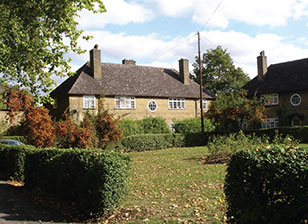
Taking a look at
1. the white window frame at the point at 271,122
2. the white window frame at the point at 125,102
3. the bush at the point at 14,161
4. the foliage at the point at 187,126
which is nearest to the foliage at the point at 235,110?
the foliage at the point at 187,126

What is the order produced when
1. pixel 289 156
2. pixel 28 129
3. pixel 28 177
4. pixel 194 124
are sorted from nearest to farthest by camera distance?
pixel 289 156 < pixel 28 177 < pixel 28 129 < pixel 194 124

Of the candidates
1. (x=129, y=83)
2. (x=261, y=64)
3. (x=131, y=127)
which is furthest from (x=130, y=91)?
(x=261, y=64)

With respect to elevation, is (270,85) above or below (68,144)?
above

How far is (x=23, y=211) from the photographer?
841cm

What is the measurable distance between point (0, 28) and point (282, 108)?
34.5m

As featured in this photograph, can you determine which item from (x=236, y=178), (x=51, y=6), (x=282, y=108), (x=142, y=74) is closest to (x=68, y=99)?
(x=142, y=74)

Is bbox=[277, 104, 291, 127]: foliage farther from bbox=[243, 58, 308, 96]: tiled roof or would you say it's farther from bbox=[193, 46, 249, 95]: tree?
bbox=[193, 46, 249, 95]: tree

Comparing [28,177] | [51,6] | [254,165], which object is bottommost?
[28,177]

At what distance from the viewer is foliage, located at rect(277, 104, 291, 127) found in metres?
38.0

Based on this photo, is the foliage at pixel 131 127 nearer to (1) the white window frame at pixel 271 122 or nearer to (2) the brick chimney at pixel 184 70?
(2) the brick chimney at pixel 184 70

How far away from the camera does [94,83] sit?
3509 cm

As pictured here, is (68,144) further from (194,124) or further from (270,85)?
(270,85)

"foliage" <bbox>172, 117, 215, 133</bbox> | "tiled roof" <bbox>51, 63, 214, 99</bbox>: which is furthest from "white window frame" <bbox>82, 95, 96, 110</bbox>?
"foliage" <bbox>172, 117, 215, 133</bbox>

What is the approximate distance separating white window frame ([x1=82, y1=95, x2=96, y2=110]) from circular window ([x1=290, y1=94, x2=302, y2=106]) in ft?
79.9
